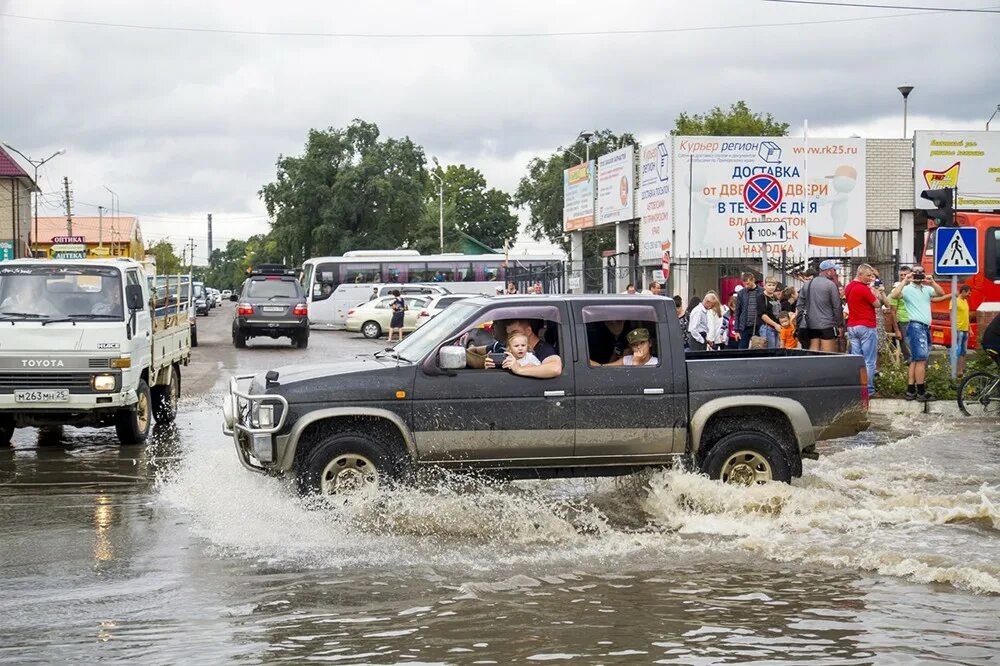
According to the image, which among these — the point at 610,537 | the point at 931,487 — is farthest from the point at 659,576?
the point at 931,487

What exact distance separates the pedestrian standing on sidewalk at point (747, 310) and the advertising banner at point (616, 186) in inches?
765

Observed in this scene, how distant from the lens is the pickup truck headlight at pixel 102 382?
1298 cm

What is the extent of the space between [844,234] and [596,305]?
89.9 feet

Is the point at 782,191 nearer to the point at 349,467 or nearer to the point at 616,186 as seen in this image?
the point at 616,186

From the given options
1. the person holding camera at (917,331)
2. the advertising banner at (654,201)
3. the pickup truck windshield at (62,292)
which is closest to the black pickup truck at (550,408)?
the pickup truck windshield at (62,292)

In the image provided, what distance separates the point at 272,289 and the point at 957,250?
2122 cm

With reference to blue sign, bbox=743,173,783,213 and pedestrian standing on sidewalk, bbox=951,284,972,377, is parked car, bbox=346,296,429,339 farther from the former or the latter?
pedestrian standing on sidewalk, bbox=951,284,972,377

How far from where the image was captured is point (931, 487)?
10977 mm

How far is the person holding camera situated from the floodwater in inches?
234

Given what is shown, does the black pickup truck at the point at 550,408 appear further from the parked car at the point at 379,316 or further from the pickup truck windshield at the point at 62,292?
the parked car at the point at 379,316

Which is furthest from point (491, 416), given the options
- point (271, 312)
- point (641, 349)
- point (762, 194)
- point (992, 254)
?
Answer: point (271, 312)

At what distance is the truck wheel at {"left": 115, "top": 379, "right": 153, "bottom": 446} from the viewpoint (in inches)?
541

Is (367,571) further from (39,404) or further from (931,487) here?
(39,404)

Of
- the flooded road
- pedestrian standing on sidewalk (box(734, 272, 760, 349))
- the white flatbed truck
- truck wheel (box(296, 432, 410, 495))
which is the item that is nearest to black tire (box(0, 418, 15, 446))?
the white flatbed truck
